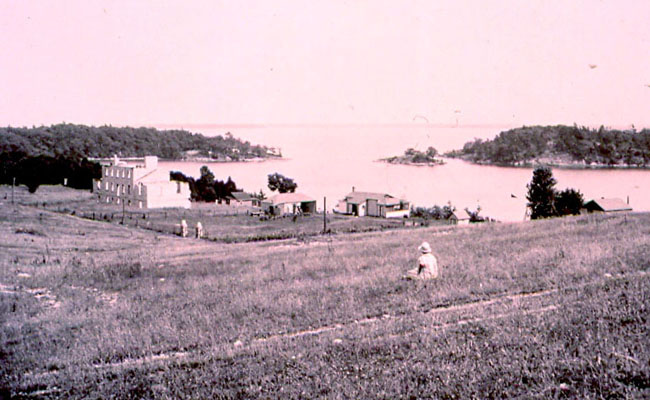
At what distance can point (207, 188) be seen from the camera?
333ft

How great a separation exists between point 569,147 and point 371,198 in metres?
119

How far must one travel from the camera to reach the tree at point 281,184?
356 ft

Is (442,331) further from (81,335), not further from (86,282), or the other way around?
(86,282)

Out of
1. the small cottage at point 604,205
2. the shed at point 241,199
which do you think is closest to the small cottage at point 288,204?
the shed at point 241,199

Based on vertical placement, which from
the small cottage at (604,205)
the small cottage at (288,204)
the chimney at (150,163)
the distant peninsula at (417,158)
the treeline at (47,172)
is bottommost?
the small cottage at (288,204)

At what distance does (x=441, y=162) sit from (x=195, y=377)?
168m

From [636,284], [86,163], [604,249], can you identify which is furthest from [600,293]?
[86,163]

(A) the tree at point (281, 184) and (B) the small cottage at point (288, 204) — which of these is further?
(A) the tree at point (281, 184)

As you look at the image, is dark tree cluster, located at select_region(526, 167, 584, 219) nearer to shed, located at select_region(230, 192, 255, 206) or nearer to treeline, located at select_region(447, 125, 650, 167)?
shed, located at select_region(230, 192, 255, 206)

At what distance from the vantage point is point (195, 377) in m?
7.20

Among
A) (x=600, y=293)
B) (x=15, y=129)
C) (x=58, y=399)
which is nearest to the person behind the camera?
(x=58, y=399)

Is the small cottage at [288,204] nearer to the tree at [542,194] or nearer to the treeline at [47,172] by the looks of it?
the treeline at [47,172]

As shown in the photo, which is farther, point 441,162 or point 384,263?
point 441,162

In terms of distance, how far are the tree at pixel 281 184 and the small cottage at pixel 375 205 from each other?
2051 centimetres
